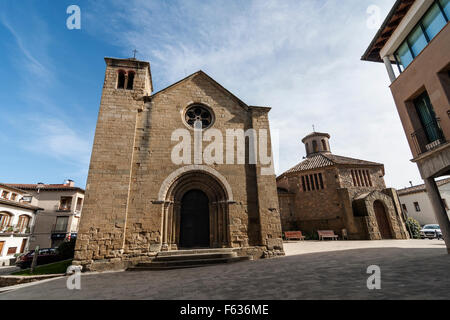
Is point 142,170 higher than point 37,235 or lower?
higher

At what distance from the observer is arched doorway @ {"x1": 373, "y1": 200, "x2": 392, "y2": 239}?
16625mm

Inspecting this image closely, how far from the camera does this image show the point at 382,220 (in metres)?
17.0

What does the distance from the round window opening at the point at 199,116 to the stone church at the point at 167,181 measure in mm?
53

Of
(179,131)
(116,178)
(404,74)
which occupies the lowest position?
(116,178)

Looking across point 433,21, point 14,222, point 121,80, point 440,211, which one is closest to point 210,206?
point 121,80

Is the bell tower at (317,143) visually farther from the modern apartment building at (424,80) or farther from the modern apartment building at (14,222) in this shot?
the modern apartment building at (14,222)

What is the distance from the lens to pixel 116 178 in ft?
27.9

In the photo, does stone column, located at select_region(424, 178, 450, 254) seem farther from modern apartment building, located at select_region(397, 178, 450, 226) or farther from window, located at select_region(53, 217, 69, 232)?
window, located at select_region(53, 217, 69, 232)

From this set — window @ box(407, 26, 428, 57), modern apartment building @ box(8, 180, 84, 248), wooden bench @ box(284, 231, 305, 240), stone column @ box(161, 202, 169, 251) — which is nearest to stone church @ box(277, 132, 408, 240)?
wooden bench @ box(284, 231, 305, 240)

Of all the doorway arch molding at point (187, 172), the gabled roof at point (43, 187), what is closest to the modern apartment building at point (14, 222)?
the gabled roof at point (43, 187)

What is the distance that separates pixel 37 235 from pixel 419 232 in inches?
1544

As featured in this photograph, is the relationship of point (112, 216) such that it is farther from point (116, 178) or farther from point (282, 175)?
point (282, 175)

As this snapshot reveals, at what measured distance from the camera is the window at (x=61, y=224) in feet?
79.6
